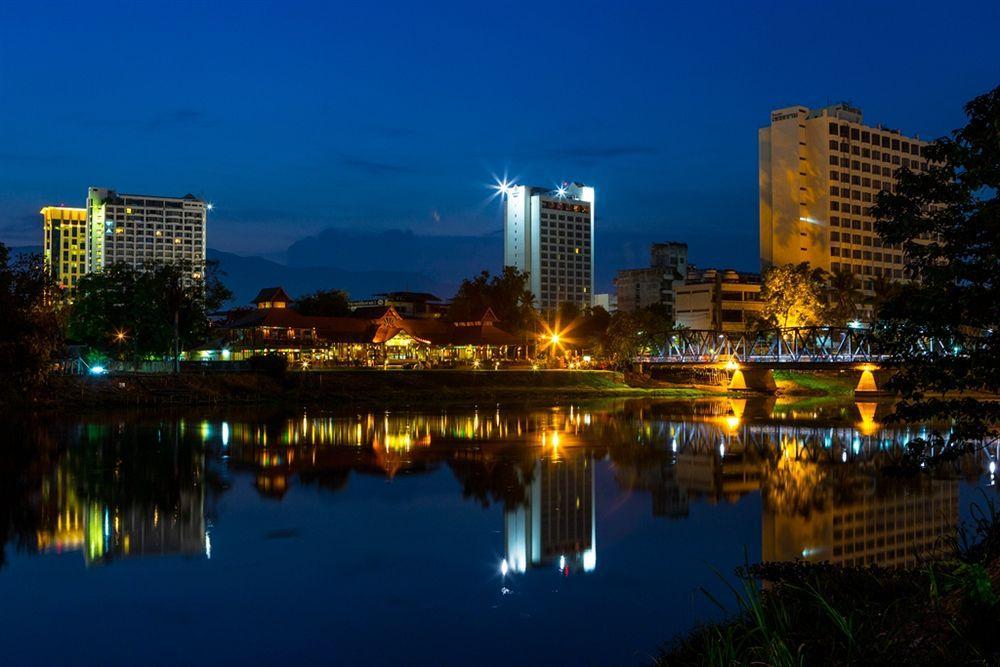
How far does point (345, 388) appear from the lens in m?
79.9

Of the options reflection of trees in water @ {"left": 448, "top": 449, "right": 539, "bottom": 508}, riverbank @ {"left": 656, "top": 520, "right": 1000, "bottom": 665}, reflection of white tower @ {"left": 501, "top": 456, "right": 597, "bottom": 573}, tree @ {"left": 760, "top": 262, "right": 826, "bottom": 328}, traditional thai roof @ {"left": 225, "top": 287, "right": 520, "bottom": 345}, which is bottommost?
reflection of white tower @ {"left": 501, "top": 456, "right": 597, "bottom": 573}

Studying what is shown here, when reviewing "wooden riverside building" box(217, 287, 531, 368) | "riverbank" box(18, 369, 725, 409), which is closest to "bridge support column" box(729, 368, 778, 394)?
"riverbank" box(18, 369, 725, 409)

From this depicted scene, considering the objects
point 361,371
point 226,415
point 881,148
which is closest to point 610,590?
point 226,415

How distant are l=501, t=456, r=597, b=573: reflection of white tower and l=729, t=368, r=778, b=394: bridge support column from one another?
228ft

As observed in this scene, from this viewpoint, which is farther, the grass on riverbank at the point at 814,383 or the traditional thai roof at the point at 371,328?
the grass on riverbank at the point at 814,383

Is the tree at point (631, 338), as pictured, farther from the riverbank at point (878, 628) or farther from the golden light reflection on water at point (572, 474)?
the riverbank at point (878, 628)

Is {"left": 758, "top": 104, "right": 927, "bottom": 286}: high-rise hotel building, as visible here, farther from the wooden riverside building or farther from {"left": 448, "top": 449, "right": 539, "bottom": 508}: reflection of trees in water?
{"left": 448, "top": 449, "right": 539, "bottom": 508}: reflection of trees in water

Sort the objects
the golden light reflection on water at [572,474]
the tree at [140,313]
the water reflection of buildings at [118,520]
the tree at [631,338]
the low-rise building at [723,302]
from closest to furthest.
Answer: the water reflection of buildings at [118,520] → the golden light reflection on water at [572,474] → the tree at [140,313] → the tree at [631,338] → the low-rise building at [723,302]

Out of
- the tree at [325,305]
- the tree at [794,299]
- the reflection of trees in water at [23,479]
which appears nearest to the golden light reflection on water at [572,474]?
the reflection of trees in water at [23,479]

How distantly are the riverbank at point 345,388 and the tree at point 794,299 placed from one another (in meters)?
16.9

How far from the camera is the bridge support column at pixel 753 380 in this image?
102688mm

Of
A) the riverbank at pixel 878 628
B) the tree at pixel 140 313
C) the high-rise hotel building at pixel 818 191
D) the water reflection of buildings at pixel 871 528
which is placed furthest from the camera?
the high-rise hotel building at pixel 818 191

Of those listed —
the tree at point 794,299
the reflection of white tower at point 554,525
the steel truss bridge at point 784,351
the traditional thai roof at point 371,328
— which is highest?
the tree at point 794,299

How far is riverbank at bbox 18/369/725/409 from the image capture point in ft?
224
